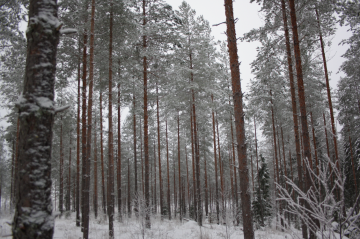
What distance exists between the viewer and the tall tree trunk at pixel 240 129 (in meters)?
5.51

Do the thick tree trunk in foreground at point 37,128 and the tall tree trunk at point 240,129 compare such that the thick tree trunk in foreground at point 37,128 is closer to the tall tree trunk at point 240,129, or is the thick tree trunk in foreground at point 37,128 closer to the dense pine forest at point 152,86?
the dense pine forest at point 152,86

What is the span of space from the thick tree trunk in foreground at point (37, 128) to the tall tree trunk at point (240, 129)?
177 inches

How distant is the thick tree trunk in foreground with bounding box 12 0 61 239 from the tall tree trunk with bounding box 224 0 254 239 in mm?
4491

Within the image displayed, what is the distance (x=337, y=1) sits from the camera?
26.7 ft

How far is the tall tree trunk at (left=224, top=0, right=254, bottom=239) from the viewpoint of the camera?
5.51 m

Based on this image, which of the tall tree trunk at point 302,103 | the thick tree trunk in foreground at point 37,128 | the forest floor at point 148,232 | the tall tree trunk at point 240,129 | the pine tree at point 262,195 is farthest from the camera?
the pine tree at point 262,195

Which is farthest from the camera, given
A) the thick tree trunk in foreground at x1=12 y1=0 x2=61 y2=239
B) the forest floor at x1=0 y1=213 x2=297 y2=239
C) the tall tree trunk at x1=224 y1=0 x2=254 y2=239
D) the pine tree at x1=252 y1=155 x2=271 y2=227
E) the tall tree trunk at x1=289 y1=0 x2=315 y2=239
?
the pine tree at x1=252 y1=155 x2=271 y2=227

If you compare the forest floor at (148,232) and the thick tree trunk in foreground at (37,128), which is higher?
the thick tree trunk in foreground at (37,128)

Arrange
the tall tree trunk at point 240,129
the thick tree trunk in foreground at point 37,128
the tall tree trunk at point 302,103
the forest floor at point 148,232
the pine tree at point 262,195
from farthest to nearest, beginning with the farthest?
the pine tree at point 262,195
the forest floor at point 148,232
the tall tree trunk at point 302,103
the tall tree trunk at point 240,129
the thick tree trunk in foreground at point 37,128

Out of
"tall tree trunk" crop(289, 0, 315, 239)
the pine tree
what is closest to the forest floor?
"tall tree trunk" crop(289, 0, 315, 239)

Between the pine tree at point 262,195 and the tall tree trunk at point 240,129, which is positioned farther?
the pine tree at point 262,195

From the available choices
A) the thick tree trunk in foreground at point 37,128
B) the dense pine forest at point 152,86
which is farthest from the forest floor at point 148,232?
the thick tree trunk in foreground at point 37,128

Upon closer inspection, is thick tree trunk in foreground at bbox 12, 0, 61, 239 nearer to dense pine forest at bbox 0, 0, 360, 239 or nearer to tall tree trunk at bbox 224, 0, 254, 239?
dense pine forest at bbox 0, 0, 360, 239

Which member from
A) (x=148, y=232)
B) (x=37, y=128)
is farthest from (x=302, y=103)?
(x=37, y=128)
